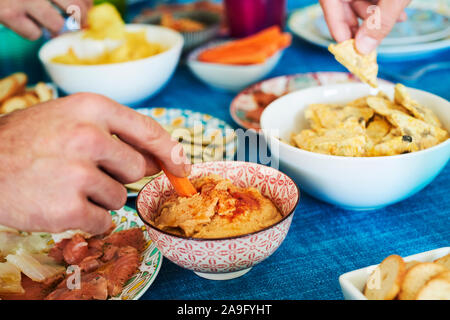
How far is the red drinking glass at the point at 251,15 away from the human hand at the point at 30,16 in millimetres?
1007

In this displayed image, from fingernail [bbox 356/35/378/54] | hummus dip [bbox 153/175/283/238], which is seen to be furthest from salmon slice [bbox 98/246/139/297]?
fingernail [bbox 356/35/378/54]

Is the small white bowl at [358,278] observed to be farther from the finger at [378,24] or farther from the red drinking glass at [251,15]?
the red drinking glass at [251,15]

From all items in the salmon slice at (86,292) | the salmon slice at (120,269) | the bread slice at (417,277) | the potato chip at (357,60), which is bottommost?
the salmon slice at (120,269)

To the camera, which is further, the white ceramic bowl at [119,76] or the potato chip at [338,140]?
the white ceramic bowl at [119,76]

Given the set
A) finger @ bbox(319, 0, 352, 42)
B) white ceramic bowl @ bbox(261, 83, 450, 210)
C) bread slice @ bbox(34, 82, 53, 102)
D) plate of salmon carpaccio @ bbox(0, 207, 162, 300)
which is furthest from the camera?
bread slice @ bbox(34, 82, 53, 102)

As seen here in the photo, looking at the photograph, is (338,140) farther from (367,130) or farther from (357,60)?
(357,60)

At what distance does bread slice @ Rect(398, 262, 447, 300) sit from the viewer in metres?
0.79

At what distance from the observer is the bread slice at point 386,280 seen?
0.80 metres

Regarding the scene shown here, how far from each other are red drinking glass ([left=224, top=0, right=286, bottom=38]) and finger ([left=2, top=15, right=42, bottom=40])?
1155 millimetres

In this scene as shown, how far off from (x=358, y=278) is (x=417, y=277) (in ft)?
0.36

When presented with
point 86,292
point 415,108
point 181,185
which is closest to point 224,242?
point 181,185

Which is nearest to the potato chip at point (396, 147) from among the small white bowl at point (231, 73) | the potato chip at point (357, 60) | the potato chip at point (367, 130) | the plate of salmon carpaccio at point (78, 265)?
the potato chip at point (367, 130)

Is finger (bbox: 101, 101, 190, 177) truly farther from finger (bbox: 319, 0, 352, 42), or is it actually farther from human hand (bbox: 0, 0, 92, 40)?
human hand (bbox: 0, 0, 92, 40)

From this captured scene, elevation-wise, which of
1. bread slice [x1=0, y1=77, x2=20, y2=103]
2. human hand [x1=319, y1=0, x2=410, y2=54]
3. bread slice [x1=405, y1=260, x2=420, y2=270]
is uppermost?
human hand [x1=319, y1=0, x2=410, y2=54]
